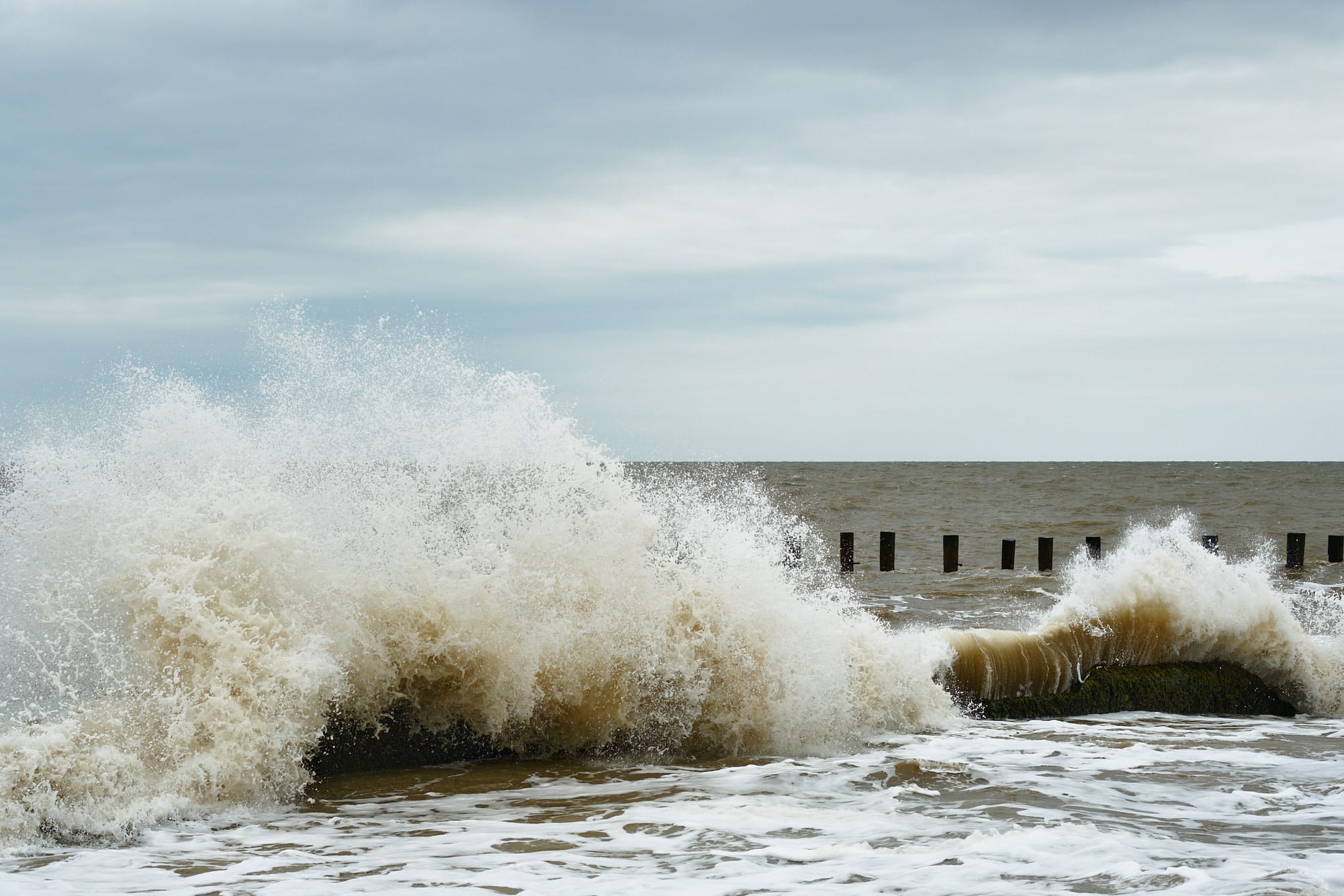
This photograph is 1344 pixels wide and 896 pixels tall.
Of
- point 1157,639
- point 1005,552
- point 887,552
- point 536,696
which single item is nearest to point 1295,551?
point 1005,552

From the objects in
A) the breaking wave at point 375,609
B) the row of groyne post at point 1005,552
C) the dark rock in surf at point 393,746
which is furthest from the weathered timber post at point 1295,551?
the dark rock in surf at point 393,746

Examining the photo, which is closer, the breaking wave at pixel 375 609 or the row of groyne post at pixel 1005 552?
the breaking wave at pixel 375 609

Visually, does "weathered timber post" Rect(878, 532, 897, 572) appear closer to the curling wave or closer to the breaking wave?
the curling wave

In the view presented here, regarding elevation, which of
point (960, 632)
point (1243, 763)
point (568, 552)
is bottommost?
point (1243, 763)

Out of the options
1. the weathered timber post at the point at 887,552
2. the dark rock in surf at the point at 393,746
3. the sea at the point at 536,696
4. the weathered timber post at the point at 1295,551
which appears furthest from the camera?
the weathered timber post at the point at 1295,551

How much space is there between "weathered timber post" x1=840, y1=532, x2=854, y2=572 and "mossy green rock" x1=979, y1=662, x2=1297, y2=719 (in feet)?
43.0

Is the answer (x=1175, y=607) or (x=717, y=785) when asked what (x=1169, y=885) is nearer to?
(x=717, y=785)

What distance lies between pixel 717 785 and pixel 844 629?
80.5 inches

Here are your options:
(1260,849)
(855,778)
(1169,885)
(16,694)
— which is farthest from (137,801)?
(1260,849)

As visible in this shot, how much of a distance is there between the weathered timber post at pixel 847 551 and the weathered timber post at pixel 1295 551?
7974 millimetres

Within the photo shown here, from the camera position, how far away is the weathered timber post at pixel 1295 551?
2159 cm

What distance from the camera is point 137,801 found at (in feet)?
16.5

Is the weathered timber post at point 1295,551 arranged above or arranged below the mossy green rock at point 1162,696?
above

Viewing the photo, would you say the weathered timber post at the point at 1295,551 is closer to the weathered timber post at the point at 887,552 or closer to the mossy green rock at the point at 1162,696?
the weathered timber post at the point at 887,552
